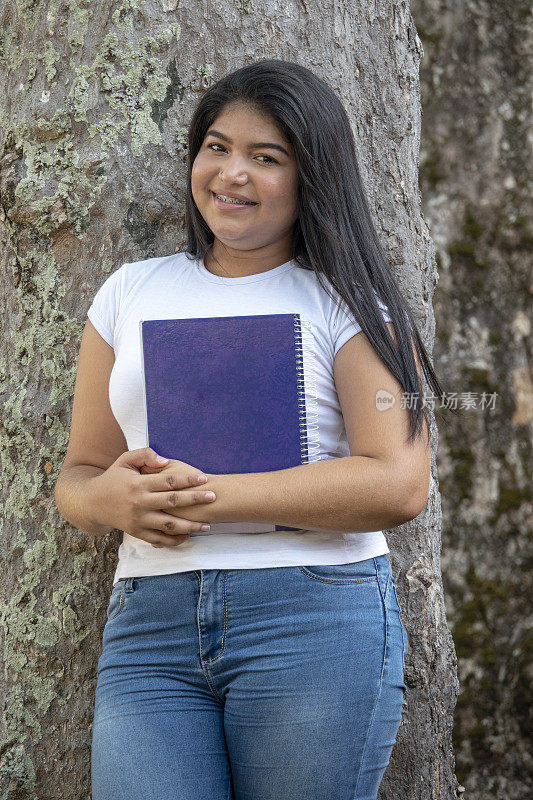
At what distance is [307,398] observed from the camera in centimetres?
157

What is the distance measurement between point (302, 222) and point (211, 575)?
2.19 ft

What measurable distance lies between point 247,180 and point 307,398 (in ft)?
1.37

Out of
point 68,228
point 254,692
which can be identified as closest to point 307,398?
point 254,692

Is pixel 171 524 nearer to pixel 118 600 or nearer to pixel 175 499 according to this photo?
pixel 175 499

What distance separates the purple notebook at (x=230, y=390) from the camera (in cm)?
154

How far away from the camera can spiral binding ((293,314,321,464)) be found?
61.1 inches

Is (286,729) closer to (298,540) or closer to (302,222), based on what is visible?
(298,540)

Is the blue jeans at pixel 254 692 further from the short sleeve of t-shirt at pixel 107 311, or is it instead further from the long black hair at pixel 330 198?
the short sleeve of t-shirt at pixel 107 311

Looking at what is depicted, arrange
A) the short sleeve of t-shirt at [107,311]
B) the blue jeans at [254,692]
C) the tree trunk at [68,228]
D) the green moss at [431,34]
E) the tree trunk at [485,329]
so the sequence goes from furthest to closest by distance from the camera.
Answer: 1. the green moss at [431,34]
2. the tree trunk at [485,329]
3. the tree trunk at [68,228]
4. the short sleeve of t-shirt at [107,311]
5. the blue jeans at [254,692]

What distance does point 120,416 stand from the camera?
1.65 m

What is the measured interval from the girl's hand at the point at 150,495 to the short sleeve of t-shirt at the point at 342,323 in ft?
1.12

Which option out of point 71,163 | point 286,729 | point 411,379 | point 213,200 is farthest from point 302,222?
point 286,729

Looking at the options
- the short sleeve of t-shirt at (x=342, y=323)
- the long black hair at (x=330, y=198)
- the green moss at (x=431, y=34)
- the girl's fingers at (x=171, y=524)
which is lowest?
the girl's fingers at (x=171, y=524)

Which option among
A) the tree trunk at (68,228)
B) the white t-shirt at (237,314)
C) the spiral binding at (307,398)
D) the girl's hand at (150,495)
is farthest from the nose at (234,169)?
the girl's hand at (150,495)
